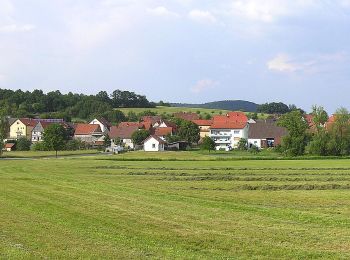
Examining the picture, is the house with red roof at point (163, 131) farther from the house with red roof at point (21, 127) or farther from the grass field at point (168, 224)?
the grass field at point (168, 224)

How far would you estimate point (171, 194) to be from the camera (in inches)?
1060

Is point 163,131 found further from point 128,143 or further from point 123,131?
point 123,131

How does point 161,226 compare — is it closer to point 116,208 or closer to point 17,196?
point 116,208

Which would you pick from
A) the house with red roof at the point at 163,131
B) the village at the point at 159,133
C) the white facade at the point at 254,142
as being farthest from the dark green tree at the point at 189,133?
the white facade at the point at 254,142


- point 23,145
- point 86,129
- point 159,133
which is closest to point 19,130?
point 86,129

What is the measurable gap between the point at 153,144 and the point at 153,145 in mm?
216

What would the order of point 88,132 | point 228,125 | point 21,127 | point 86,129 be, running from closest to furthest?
point 228,125 → point 88,132 → point 86,129 → point 21,127

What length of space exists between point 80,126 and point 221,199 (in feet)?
421

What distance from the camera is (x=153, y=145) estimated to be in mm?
112938

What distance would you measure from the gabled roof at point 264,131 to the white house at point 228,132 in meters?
6.00

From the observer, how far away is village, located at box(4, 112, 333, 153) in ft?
389

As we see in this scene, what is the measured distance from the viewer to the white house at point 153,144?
368ft

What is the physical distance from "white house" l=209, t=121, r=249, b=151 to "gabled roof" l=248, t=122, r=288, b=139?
5997mm

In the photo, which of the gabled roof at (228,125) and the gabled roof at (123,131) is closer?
the gabled roof at (123,131)
